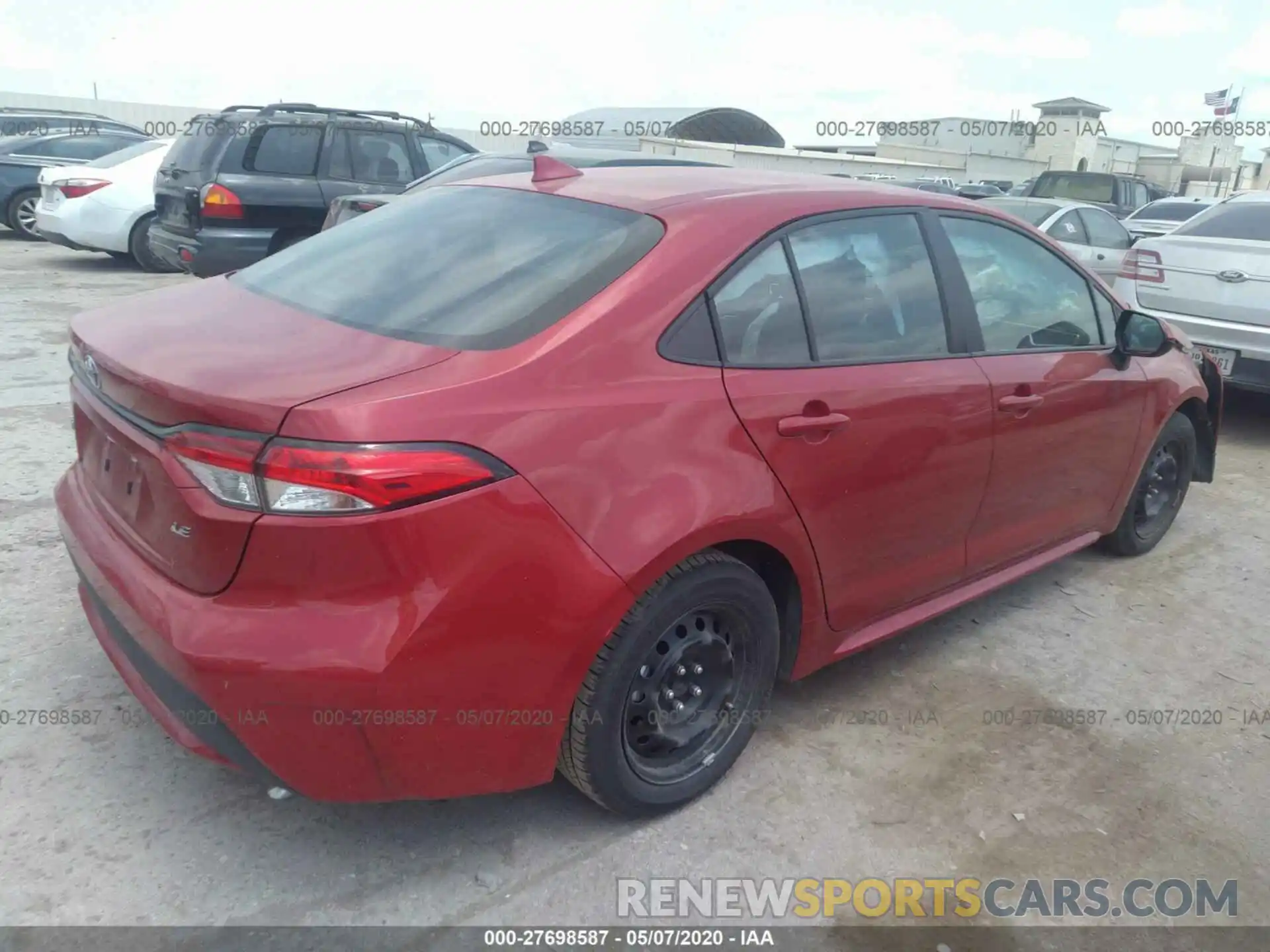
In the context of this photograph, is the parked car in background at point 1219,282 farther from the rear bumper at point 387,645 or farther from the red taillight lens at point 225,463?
the red taillight lens at point 225,463

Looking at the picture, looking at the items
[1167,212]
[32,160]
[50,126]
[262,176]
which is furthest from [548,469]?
[50,126]

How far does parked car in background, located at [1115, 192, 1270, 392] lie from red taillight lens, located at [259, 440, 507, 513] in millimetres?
Result: 5327

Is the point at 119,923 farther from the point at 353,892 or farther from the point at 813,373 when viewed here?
the point at 813,373

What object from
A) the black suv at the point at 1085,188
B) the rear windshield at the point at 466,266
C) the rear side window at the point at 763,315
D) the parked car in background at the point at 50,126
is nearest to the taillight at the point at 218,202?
the rear windshield at the point at 466,266

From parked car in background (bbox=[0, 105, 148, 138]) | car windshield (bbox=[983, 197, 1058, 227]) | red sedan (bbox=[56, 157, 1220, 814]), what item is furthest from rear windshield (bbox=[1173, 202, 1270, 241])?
parked car in background (bbox=[0, 105, 148, 138])

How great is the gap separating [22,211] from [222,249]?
310 inches

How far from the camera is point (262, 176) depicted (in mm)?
8555

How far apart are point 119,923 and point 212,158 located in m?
7.60

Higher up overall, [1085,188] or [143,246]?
[1085,188]

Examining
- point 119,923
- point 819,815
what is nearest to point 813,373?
point 819,815

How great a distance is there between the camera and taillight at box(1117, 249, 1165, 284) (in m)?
6.78

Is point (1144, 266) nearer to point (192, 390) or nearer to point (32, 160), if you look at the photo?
point (192, 390)

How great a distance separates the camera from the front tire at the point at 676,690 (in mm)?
2379

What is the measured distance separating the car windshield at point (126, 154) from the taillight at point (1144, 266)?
9.93 meters
